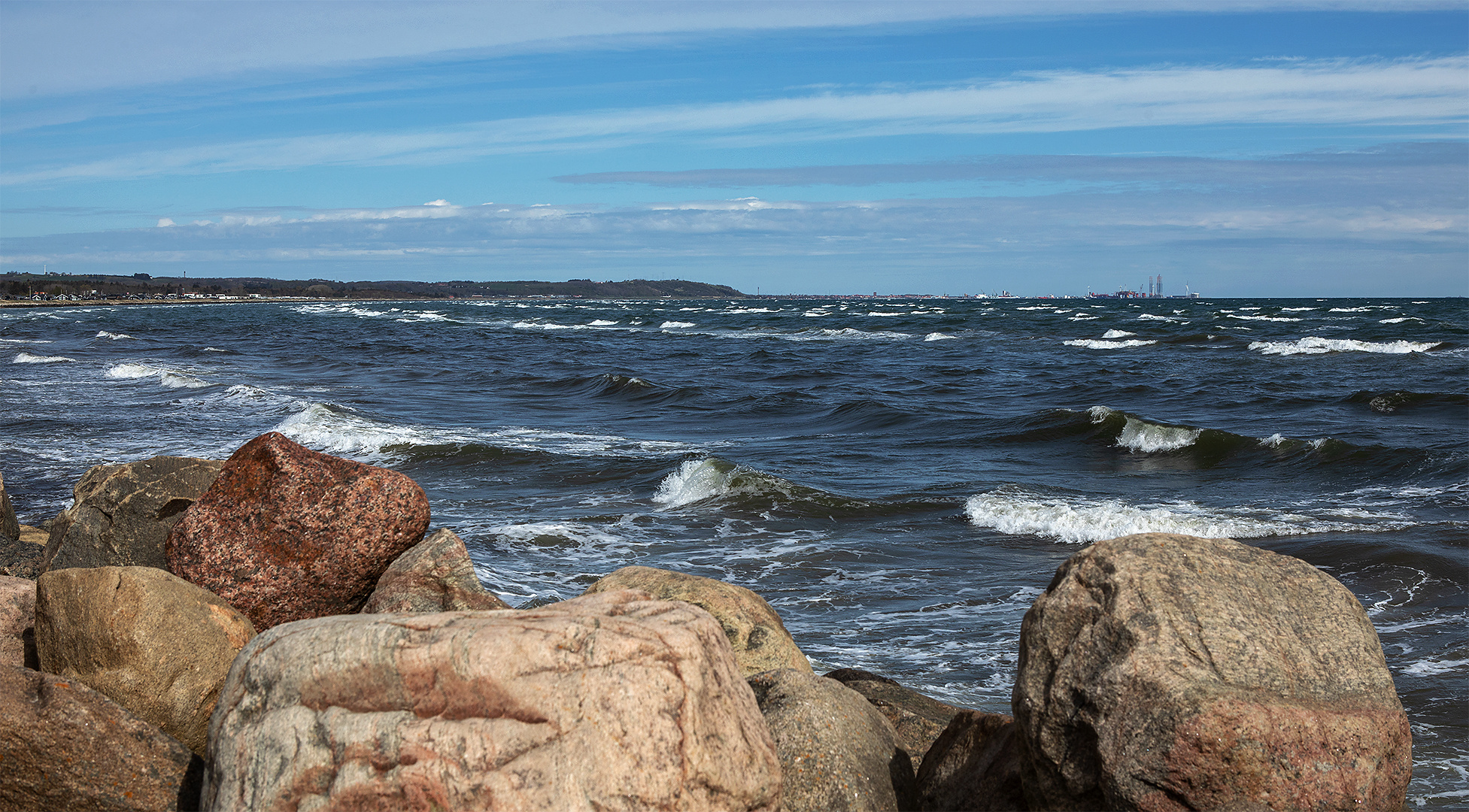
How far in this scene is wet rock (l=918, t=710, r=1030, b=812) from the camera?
3.86m

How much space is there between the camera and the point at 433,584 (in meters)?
5.59

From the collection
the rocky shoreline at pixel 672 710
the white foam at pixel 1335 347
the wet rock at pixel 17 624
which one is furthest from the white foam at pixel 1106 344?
the wet rock at pixel 17 624

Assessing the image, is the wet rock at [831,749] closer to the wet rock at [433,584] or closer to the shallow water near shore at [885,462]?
the wet rock at [433,584]

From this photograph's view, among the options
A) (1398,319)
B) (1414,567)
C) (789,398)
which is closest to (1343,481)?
(1414,567)

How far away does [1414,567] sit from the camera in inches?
363

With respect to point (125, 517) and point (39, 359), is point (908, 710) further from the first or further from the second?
point (39, 359)

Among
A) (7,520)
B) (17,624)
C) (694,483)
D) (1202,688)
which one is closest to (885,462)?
(694,483)

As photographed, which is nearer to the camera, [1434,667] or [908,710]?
[908,710]

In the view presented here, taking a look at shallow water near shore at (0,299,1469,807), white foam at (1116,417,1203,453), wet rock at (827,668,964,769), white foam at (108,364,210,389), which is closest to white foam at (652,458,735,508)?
shallow water near shore at (0,299,1469,807)

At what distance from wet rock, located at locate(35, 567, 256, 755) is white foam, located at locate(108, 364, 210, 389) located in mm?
21534

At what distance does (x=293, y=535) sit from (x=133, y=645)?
140 centimetres

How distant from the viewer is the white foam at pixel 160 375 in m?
24.7

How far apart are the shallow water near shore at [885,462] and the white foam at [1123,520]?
5 centimetres

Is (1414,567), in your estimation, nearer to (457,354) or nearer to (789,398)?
(789,398)
